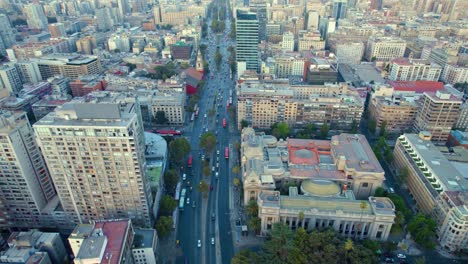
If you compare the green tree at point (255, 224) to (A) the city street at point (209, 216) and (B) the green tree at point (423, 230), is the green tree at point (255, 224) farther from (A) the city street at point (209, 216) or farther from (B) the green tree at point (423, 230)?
(B) the green tree at point (423, 230)

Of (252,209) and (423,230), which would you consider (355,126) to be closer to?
(423,230)

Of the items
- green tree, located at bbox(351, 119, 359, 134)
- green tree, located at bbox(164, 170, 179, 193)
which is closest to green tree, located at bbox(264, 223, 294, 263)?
green tree, located at bbox(164, 170, 179, 193)

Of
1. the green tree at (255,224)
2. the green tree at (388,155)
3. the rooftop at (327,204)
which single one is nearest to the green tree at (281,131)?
the green tree at (388,155)

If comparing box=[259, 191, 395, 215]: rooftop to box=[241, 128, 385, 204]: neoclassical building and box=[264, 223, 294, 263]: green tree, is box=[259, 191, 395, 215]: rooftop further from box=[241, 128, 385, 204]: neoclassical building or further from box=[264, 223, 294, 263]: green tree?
box=[264, 223, 294, 263]: green tree

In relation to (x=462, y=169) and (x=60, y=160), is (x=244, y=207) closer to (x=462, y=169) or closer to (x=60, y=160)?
(x=60, y=160)

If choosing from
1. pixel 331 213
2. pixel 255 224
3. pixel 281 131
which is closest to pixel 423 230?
pixel 331 213
